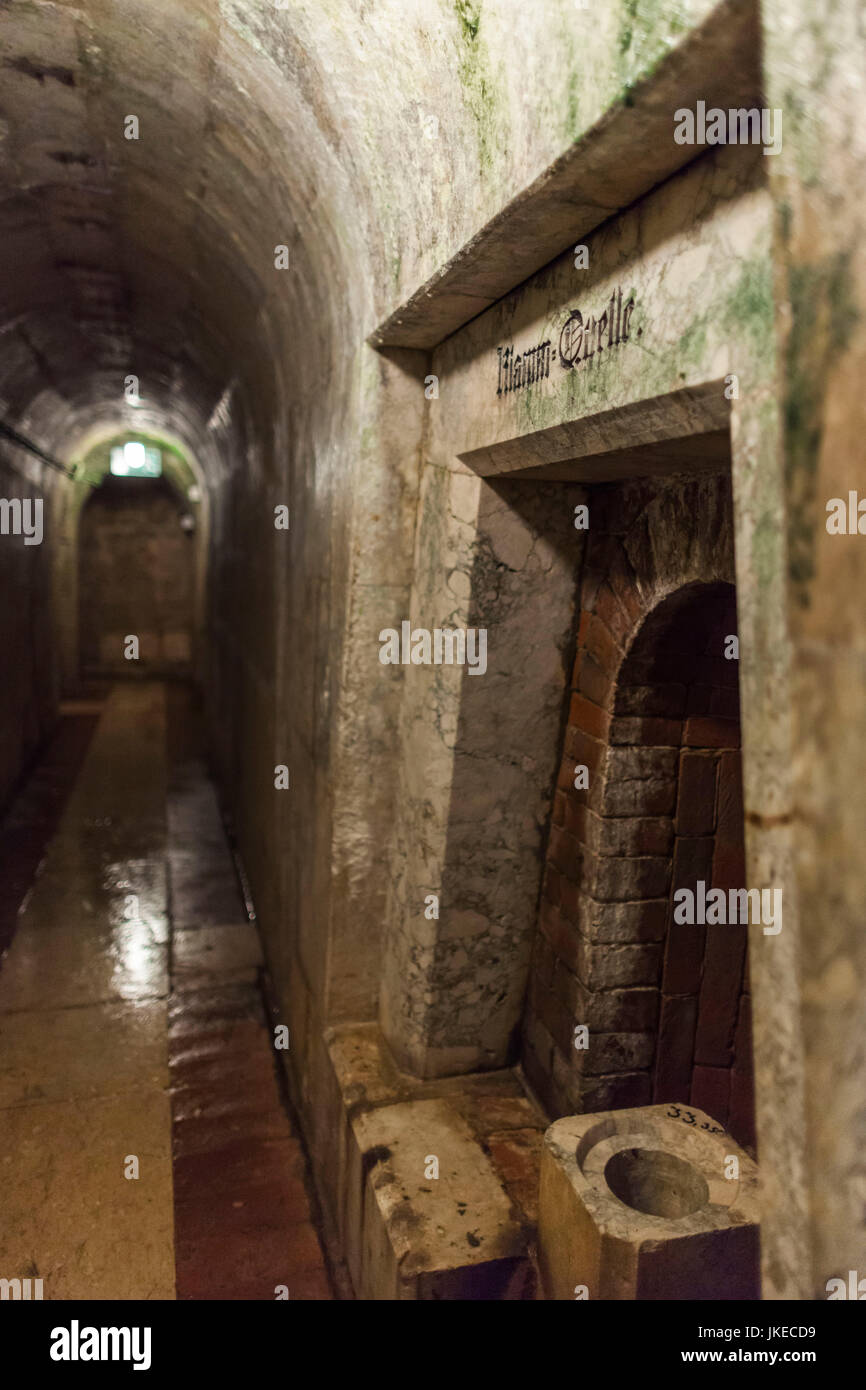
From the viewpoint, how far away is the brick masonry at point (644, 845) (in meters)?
2.59

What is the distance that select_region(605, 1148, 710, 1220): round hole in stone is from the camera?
230 centimetres

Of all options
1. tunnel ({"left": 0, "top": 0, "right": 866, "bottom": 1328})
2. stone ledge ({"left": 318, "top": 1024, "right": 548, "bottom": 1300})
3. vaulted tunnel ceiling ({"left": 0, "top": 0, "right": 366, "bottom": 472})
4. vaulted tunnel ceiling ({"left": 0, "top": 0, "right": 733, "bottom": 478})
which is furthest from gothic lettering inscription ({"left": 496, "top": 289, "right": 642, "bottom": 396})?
stone ledge ({"left": 318, "top": 1024, "right": 548, "bottom": 1300})

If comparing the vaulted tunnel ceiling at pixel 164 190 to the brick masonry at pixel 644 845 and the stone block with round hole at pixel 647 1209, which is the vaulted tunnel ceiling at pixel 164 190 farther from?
the stone block with round hole at pixel 647 1209

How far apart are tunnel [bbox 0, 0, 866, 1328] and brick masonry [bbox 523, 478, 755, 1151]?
0.01m

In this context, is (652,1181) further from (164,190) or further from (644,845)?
(164,190)

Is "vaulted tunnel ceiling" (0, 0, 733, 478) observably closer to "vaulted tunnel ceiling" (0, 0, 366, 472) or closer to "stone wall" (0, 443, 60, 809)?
"vaulted tunnel ceiling" (0, 0, 366, 472)

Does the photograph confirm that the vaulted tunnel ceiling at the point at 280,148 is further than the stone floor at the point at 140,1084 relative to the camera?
No

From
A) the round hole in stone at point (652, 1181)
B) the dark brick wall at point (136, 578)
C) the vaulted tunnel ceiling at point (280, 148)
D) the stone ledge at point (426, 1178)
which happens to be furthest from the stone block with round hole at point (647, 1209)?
the dark brick wall at point (136, 578)

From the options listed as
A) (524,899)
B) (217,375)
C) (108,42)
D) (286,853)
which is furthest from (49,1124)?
(217,375)

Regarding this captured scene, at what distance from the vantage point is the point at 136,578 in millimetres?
17562

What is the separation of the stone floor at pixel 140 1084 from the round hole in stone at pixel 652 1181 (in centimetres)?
142

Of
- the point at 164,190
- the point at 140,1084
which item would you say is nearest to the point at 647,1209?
the point at 140,1084

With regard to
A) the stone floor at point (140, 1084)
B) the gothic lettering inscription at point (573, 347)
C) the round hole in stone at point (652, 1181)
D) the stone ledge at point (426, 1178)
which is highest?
the gothic lettering inscription at point (573, 347)

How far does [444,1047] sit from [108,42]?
3376 mm
